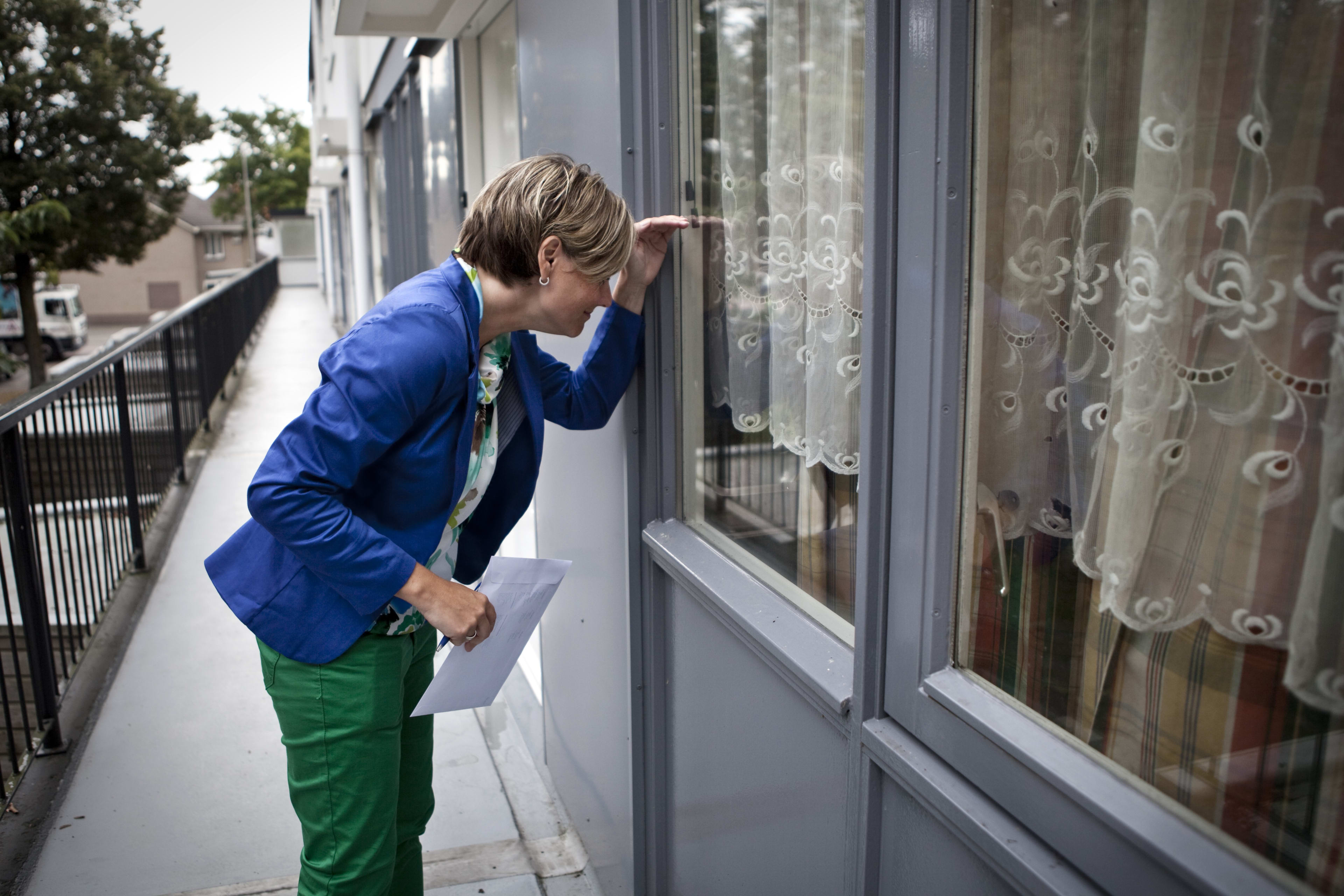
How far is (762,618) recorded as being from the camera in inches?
73.0

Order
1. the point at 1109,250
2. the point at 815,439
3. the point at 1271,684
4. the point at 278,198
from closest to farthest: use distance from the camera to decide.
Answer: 1. the point at 1271,684
2. the point at 1109,250
3. the point at 815,439
4. the point at 278,198

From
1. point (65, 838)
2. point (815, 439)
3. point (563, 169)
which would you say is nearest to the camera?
point (815, 439)

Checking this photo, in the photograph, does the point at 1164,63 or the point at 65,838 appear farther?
the point at 65,838

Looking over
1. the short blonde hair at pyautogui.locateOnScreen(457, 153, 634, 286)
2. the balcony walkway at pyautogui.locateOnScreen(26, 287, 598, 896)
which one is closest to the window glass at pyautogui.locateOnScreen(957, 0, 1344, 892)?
the short blonde hair at pyautogui.locateOnScreen(457, 153, 634, 286)

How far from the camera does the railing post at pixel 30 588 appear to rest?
328cm

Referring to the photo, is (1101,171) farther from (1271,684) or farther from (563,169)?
(563,169)

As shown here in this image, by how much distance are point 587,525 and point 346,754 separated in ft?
3.37

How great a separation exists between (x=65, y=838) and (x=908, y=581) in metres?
2.82

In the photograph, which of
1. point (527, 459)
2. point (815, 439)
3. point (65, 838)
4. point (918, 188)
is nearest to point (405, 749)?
point (527, 459)

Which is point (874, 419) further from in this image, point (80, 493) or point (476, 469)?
point (80, 493)

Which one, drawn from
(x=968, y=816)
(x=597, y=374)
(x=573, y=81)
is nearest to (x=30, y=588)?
(x=597, y=374)

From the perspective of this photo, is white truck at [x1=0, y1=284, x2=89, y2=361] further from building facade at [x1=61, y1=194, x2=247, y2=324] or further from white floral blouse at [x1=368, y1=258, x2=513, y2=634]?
white floral blouse at [x1=368, y1=258, x2=513, y2=634]

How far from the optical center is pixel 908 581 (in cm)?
142

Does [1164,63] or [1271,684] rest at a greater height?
[1164,63]
